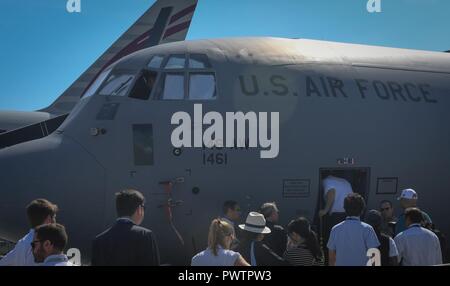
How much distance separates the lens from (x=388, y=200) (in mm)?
9875

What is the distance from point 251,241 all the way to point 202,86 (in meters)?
3.55

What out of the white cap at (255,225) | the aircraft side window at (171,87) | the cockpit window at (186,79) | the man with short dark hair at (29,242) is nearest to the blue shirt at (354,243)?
the white cap at (255,225)

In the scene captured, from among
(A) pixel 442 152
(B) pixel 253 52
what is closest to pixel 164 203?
(B) pixel 253 52

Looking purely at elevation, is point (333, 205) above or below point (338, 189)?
below

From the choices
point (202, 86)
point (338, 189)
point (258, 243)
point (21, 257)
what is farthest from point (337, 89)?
point (21, 257)

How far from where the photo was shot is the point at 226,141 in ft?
29.6

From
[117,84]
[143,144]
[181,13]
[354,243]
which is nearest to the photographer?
[354,243]

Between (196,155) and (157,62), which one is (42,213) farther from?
(157,62)

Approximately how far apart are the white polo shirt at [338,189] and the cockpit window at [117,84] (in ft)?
13.9

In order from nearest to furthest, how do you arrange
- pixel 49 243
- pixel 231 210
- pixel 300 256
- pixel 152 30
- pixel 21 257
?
pixel 49 243, pixel 21 257, pixel 300 256, pixel 231 210, pixel 152 30

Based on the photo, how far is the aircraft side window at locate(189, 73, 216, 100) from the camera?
9211 millimetres

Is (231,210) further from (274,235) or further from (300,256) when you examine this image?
(300,256)

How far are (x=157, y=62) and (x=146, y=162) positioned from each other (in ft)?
6.80

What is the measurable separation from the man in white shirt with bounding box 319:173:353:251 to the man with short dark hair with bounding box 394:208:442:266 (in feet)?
7.60
